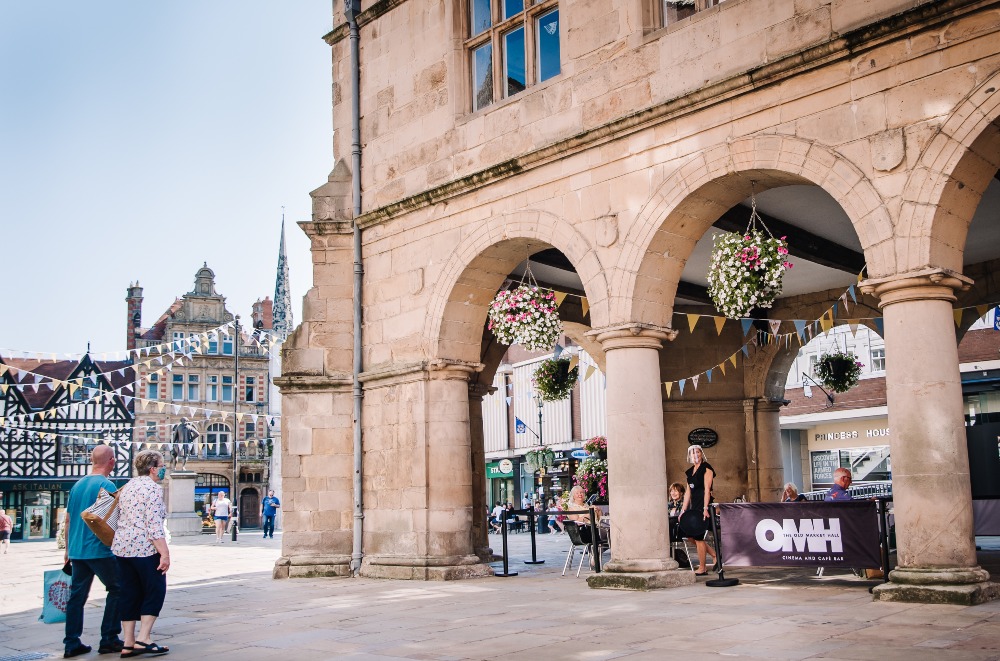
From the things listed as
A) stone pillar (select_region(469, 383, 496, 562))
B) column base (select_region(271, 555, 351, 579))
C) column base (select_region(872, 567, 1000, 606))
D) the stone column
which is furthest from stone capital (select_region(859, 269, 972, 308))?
column base (select_region(271, 555, 351, 579))

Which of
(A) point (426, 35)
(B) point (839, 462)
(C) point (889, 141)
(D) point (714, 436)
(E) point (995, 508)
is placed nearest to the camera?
(C) point (889, 141)

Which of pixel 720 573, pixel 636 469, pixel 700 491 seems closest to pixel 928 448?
pixel 720 573

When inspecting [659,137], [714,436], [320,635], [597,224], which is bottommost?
[320,635]

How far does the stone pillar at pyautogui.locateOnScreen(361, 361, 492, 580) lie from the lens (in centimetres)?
1160

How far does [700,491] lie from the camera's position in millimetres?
10469

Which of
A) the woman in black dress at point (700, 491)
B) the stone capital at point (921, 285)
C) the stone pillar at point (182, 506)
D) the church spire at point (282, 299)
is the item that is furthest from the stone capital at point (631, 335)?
the church spire at point (282, 299)

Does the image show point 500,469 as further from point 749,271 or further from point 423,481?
point 749,271

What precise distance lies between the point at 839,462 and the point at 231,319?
127 feet

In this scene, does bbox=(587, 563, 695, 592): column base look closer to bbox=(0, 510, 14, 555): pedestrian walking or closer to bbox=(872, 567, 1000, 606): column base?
bbox=(872, 567, 1000, 606): column base

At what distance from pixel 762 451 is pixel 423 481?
672 cm

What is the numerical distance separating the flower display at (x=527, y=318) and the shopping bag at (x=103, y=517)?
5.35 m

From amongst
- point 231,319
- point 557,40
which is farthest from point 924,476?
point 231,319

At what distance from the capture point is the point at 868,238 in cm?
808

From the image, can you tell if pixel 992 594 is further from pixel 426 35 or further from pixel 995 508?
pixel 426 35
